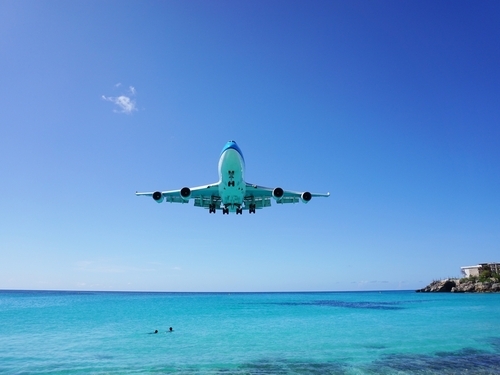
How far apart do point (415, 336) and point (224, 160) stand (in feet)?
97.7

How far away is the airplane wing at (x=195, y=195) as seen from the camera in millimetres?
31469

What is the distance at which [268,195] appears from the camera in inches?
1387

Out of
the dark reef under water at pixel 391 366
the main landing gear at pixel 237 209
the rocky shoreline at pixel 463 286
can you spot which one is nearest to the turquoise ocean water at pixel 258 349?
the dark reef under water at pixel 391 366

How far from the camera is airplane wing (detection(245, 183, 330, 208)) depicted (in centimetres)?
3233

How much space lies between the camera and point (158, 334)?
138ft

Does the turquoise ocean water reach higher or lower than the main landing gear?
lower

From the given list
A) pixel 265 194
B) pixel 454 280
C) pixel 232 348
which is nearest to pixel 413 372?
pixel 232 348

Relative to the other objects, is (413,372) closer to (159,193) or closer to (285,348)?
(285,348)

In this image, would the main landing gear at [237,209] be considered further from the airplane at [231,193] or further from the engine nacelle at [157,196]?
the engine nacelle at [157,196]

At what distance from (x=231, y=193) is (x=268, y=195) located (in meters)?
5.58

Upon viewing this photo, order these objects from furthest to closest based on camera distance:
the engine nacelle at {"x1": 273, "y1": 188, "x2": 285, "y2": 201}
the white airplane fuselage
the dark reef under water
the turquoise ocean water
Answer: the engine nacelle at {"x1": 273, "y1": 188, "x2": 285, "y2": 201}, the white airplane fuselage, the turquoise ocean water, the dark reef under water

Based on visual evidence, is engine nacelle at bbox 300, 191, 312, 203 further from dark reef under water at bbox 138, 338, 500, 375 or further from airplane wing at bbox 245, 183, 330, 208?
dark reef under water at bbox 138, 338, 500, 375

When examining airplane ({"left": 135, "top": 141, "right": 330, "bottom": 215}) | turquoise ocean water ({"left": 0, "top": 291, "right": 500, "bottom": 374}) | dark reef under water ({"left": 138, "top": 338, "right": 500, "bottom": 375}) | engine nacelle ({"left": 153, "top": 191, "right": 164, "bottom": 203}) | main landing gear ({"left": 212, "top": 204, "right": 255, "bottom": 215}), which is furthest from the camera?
main landing gear ({"left": 212, "top": 204, "right": 255, "bottom": 215})

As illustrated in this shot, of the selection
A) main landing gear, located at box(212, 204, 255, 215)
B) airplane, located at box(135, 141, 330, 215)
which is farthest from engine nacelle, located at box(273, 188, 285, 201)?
main landing gear, located at box(212, 204, 255, 215)
